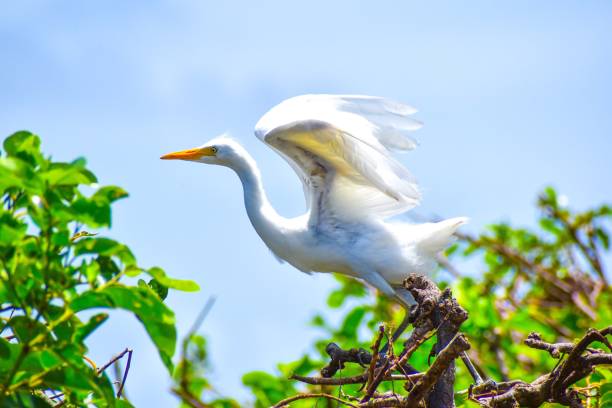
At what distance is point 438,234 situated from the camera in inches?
198

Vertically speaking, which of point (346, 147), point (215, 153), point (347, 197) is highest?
point (215, 153)

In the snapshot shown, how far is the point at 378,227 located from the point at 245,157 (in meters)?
0.88

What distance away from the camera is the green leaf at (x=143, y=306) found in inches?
72.6

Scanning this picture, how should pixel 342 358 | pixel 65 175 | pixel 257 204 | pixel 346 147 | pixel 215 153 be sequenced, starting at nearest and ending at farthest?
pixel 65 175, pixel 342 358, pixel 346 147, pixel 257 204, pixel 215 153

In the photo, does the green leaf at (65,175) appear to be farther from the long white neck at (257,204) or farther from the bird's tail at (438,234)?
the bird's tail at (438,234)

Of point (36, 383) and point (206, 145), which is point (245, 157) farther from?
point (36, 383)

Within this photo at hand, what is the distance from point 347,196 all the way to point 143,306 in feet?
10.8

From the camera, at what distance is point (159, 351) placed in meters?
1.91

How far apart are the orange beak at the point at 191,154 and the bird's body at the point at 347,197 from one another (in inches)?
3.2

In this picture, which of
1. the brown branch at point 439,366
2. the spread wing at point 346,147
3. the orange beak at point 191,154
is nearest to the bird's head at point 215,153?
the orange beak at point 191,154

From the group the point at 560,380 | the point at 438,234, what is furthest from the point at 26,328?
the point at 438,234

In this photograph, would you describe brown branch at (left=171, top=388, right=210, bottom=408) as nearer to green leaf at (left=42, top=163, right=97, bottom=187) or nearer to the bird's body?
the bird's body

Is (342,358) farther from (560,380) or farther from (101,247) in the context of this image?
(101,247)

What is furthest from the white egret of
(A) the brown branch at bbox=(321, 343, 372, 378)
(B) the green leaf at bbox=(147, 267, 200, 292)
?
(B) the green leaf at bbox=(147, 267, 200, 292)
